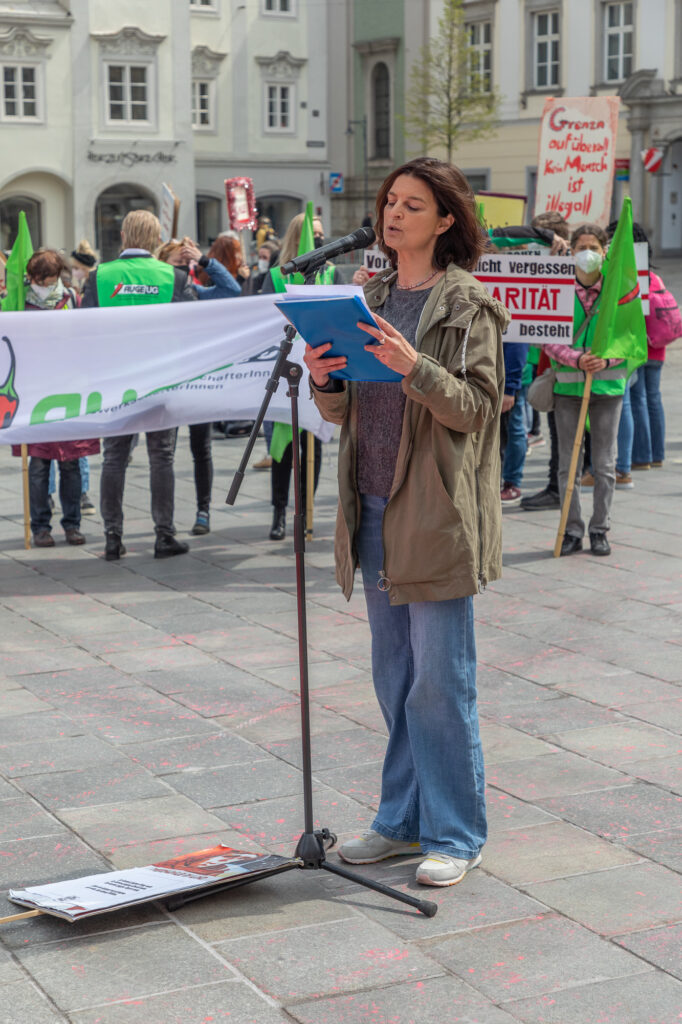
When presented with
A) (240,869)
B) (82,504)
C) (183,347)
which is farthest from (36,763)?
(82,504)

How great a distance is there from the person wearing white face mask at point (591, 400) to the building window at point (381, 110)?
153ft

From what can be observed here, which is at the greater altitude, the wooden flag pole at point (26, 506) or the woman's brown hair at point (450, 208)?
the woman's brown hair at point (450, 208)

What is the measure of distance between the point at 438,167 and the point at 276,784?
2.12 meters

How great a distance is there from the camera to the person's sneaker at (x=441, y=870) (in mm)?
4082

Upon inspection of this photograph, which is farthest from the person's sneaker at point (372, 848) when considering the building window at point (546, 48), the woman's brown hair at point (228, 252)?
the building window at point (546, 48)

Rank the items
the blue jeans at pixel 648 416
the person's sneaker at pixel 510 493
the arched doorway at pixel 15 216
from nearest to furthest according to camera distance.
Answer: the person's sneaker at pixel 510 493 < the blue jeans at pixel 648 416 < the arched doorway at pixel 15 216

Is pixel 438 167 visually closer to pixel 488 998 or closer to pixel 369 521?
pixel 369 521

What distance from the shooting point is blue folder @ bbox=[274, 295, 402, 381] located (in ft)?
11.7

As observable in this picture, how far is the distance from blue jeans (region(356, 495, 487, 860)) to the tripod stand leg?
25cm

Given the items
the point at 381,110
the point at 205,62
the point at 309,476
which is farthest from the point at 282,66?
the point at 309,476

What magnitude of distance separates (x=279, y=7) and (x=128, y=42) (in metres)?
7.14

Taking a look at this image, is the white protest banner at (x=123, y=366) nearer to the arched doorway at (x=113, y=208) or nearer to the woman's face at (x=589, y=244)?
the woman's face at (x=589, y=244)

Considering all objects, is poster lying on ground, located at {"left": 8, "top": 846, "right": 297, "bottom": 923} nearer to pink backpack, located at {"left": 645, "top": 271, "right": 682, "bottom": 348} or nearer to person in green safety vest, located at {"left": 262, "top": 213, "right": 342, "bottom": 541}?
person in green safety vest, located at {"left": 262, "top": 213, "right": 342, "bottom": 541}

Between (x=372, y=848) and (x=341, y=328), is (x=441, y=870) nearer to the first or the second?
(x=372, y=848)
